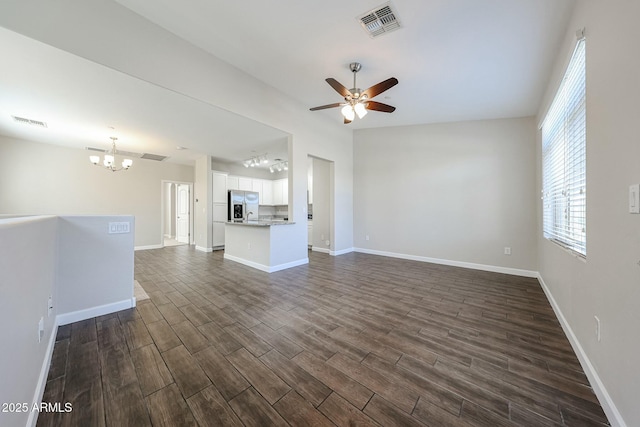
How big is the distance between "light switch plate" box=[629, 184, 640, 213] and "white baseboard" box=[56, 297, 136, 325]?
406 cm

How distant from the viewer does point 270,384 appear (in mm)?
1461

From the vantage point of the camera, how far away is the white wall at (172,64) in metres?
2.07

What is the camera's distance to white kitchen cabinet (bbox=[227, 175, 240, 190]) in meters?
6.91

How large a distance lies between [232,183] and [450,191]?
5.91 meters

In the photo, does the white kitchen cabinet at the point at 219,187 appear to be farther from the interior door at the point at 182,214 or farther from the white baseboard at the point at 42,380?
the white baseboard at the point at 42,380

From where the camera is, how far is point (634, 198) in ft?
3.56

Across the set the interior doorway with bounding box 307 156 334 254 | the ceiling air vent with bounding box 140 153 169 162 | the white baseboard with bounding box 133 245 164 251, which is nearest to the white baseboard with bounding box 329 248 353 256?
the interior doorway with bounding box 307 156 334 254

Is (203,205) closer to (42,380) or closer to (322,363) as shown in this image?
(42,380)

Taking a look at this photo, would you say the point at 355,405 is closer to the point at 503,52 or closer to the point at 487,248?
the point at 503,52

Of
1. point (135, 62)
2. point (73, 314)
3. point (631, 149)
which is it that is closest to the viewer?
point (631, 149)

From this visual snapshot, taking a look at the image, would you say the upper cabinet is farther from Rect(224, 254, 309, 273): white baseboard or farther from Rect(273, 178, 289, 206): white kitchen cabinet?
Rect(224, 254, 309, 273): white baseboard

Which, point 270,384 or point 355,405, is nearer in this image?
point 355,405

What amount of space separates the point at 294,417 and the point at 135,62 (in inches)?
142

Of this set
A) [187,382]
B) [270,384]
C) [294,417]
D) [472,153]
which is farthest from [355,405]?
[472,153]
